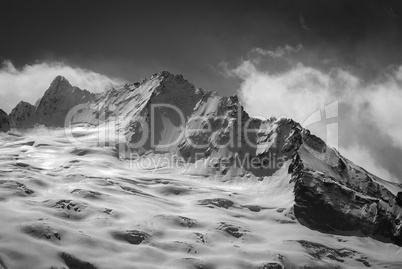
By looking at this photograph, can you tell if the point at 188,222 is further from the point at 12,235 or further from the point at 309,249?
the point at 12,235

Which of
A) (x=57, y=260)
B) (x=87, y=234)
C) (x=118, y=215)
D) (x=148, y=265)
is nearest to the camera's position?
(x=57, y=260)

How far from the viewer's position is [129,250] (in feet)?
527

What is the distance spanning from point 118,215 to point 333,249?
258 feet

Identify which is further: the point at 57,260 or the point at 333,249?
the point at 333,249

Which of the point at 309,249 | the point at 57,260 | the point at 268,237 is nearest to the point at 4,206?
the point at 57,260

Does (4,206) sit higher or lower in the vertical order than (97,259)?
higher

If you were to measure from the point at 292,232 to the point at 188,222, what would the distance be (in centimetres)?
3990

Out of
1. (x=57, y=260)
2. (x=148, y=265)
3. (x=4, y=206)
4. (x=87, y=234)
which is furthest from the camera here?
(x=4, y=206)

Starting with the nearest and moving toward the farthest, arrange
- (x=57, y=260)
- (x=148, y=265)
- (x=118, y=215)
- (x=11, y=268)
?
(x=11, y=268) → (x=57, y=260) → (x=148, y=265) → (x=118, y=215)

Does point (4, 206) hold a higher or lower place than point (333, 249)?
higher

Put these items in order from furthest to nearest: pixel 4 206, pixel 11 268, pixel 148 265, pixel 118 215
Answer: pixel 118 215, pixel 4 206, pixel 148 265, pixel 11 268

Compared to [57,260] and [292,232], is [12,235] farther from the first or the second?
[292,232]

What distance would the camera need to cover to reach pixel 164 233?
583ft

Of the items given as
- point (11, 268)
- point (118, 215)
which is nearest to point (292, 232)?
point (118, 215)
